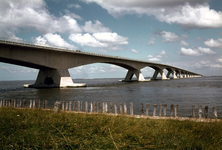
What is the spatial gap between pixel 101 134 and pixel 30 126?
3067 millimetres

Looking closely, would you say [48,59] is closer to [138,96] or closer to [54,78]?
[54,78]

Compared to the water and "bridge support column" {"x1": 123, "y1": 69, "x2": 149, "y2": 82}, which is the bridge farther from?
"bridge support column" {"x1": 123, "y1": 69, "x2": 149, "y2": 82}

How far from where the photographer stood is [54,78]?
5041cm

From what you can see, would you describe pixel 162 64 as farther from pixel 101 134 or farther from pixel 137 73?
pixel 101 134

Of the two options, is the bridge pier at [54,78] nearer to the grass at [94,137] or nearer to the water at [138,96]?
the water at [138,96]

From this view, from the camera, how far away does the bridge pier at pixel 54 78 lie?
49500 millimetres

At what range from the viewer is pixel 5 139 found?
20.0 ft

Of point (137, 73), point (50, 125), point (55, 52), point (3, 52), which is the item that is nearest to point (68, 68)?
point (55, 52)

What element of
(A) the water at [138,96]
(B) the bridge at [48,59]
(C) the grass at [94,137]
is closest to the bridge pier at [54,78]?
(B) the bridge at [48,59]

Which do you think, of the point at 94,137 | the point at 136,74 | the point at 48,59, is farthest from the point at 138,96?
the point at 136,74

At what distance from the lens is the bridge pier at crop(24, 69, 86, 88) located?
4950cm

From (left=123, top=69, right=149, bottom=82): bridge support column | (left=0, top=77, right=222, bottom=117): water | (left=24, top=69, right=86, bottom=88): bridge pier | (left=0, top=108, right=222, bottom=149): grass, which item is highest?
(left=123, top=69, right=149, bottom=82): bridge support column

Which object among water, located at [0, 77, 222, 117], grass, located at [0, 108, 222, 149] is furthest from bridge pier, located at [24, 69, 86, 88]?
grass, located at [0, 108, 222, 149]

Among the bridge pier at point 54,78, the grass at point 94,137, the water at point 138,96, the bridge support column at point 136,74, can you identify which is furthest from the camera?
the bridge support column at point 136,74
